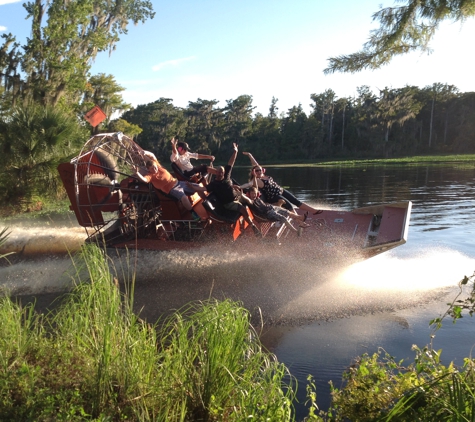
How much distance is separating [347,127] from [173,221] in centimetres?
7804

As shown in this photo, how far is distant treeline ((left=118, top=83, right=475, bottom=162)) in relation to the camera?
7681cm

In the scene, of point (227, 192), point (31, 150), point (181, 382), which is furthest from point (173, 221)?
point (31, 150)

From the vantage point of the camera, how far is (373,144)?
78.2m

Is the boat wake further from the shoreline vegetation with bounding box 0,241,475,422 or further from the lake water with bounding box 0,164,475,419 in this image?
the shoreline vegetation with bounding box 0,241,475,422

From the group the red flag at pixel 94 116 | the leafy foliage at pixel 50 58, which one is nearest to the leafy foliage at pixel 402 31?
the red flag at pixel 94 116

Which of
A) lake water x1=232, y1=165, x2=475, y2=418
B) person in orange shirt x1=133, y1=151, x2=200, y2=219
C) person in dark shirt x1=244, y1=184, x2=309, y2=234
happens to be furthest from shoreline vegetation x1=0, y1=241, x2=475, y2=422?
person in dark shirt x1=244, y1=184, x2=309, y2=234

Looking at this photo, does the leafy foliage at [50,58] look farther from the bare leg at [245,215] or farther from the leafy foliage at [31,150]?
the bare leg at [245,215]

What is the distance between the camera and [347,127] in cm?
8306

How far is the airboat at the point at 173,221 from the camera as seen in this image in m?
9.02

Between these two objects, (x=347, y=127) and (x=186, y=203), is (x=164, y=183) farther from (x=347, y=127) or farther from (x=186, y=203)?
(x=347, y=127)

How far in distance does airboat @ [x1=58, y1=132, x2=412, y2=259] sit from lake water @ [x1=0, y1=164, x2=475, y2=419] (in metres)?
0.30

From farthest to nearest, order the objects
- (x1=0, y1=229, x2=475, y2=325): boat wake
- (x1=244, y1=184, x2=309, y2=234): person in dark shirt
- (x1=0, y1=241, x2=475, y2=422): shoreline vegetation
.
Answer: (x1=244, y1=184, x2=309, y2=234): person in dark shirt → (x1=0, y1=229, x2=475, y2=325): boat wake → (x1=0, y1=241, x2=475, y2=422): shoreline vegetation

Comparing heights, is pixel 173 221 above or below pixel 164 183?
below

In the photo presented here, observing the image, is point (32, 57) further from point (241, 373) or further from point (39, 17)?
point (241, 373)
